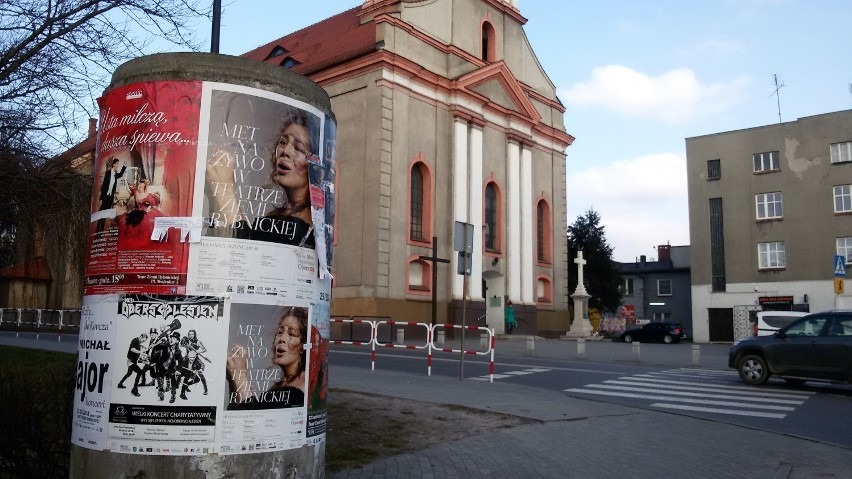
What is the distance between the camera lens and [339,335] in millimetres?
30469

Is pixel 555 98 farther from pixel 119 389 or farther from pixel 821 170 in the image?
pixel 119 389

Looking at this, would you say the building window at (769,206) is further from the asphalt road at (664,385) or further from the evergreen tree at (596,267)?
the asphalt road at (664,385)

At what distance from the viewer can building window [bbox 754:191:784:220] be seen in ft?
154

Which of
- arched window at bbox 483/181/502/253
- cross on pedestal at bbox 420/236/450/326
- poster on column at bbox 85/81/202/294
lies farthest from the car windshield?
arched window at bbox 483/181/502/253

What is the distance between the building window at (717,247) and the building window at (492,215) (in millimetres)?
18477

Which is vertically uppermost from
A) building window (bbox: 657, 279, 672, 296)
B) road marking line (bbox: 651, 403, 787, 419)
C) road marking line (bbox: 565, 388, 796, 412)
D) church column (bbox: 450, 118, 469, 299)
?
church column (bbox: 450, 118, 469, 299)

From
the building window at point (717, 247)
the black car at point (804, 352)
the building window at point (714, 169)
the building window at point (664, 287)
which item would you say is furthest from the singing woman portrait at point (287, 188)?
the building window at point (664, 287)

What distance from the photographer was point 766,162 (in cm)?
4753

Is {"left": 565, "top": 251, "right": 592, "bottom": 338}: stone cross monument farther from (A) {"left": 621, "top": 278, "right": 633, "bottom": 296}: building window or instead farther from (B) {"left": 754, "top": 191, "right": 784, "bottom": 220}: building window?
(A) {"left": 621, "top": 278, "right": 633, "bottom": 296}: building window

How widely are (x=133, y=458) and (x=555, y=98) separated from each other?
42.9 meters

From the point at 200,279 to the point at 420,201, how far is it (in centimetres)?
3079

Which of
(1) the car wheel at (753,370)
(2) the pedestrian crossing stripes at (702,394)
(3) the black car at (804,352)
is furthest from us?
(1) the car wheel at (753,370)

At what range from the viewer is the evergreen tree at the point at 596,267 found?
6328 centimetres

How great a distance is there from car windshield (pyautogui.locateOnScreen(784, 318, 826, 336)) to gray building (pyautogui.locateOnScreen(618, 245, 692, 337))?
53.5 metres
